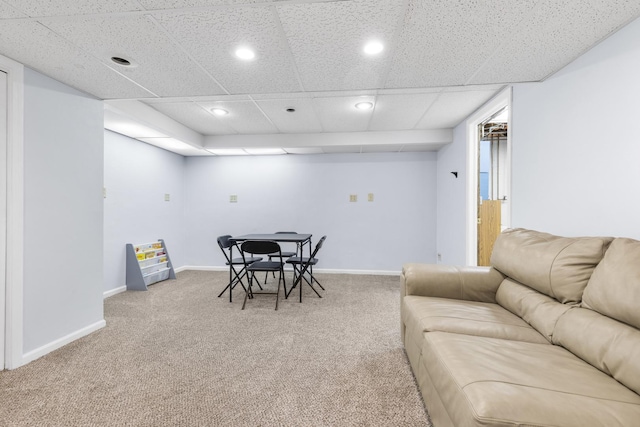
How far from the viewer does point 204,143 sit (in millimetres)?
4855

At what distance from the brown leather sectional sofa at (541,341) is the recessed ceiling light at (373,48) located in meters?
1.68

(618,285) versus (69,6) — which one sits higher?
(69,6)

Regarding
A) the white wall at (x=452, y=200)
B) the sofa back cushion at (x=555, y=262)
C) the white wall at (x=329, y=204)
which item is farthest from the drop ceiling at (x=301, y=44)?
the white wall at (x=329, y=204)

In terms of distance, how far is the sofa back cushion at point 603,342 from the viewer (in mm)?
1059

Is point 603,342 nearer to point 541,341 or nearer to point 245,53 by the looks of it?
point 541,341

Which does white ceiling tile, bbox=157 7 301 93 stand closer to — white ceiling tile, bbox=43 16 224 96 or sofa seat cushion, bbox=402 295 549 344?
white ceiling tile, bbox=43 16 224 96

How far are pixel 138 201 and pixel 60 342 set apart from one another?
2.49 meters

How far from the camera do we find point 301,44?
190 centimetres

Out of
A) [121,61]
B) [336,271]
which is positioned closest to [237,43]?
[121,61]

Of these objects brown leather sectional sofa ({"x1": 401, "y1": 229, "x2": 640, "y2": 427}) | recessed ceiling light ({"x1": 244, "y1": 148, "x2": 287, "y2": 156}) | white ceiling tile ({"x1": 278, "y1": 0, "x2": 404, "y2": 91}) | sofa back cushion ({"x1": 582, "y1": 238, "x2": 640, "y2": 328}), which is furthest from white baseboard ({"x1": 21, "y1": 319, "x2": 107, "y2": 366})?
sofa back cushion ({"x1": 582, "y1": 238, "x2": 640, "y2": 328})

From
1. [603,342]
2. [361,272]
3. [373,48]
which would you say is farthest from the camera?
[361,272]

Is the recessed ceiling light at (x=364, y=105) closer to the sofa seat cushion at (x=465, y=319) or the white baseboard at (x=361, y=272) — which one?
the sofa seat cushion at (x=465, y=319)

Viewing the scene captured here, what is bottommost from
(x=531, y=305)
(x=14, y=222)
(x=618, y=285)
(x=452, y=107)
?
(x=531, y=305)

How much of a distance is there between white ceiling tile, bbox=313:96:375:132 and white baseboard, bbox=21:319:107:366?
328 cm
